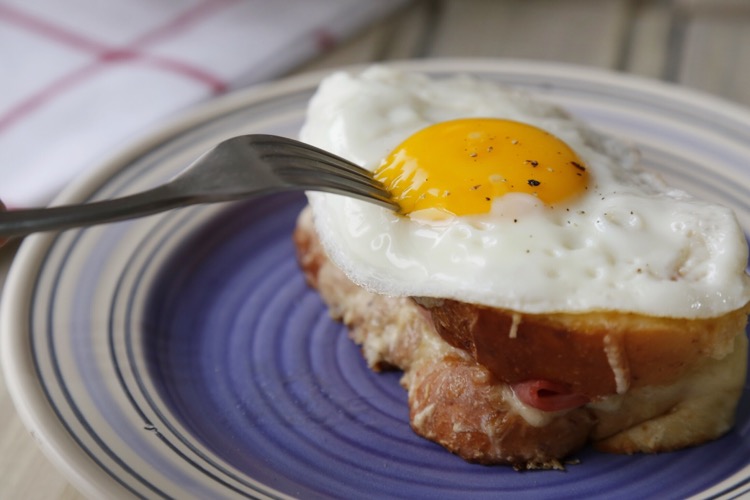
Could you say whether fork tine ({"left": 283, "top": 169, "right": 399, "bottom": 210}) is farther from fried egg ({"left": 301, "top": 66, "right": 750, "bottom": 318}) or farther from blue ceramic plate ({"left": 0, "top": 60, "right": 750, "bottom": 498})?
blue ceramic plate ({"left": 0, "top": 60, "right": 750, "bottom": 498})

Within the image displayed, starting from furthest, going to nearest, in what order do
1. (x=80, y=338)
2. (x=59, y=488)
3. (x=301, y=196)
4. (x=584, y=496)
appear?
(x=301, y=196) → (x=80, y=338) → (x=59, y=488) → (x=584, y=496)

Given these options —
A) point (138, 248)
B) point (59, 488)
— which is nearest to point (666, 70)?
point (138, 248)

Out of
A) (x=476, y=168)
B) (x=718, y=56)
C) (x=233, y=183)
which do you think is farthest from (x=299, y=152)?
(x=718, y=56)

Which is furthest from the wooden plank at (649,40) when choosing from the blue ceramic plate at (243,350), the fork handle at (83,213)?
the fork handle at (83,213)

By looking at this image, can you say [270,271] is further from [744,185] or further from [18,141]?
[744,185]

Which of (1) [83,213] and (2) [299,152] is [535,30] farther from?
(1) [83,213]
